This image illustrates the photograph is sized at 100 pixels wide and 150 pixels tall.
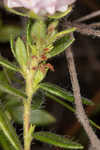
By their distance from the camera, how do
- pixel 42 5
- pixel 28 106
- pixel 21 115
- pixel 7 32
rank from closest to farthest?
pixel 42 5, pixel 28 106, pixel 21 115, pixel 7 32

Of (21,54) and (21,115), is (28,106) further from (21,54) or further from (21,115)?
(21,115)

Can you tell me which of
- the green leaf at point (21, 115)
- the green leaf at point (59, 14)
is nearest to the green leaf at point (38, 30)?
the green leaf at point (59, 14)

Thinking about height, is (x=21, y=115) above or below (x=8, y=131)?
below

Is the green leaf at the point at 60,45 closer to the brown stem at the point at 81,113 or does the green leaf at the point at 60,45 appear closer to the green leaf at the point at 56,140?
the brown stem at the point at 81,113

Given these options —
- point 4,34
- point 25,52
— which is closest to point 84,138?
point 4,34

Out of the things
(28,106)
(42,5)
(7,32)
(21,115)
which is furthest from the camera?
(7,32)

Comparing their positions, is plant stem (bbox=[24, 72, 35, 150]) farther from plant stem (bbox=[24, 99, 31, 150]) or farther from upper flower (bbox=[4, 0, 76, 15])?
upper flower (bbox=[4, 0, 76, 15])

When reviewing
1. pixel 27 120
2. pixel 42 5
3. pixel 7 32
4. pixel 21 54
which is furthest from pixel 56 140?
pixel 7 32
